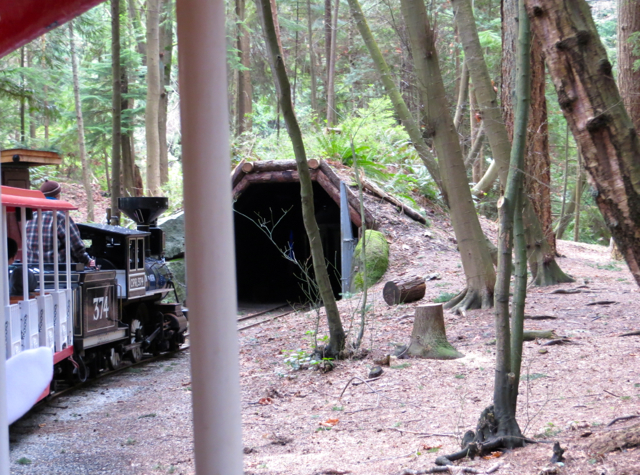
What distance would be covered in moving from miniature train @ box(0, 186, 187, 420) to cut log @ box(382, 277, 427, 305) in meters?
4.47

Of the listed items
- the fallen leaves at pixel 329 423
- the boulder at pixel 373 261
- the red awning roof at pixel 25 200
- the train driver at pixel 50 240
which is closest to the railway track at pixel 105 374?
the train driver at pixel 50 240

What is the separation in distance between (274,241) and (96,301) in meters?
13.2

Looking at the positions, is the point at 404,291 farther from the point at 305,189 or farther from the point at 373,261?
the point at 305,189

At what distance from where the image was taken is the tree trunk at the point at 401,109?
1112 centimetres

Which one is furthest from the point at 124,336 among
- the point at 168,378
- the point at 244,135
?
→ the point at 244,135

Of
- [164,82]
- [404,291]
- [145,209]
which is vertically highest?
[164,82]

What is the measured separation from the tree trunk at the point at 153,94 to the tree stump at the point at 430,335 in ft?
40.9

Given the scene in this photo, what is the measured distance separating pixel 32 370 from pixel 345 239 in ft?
32.8

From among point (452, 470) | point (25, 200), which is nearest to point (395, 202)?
point (25, 200)

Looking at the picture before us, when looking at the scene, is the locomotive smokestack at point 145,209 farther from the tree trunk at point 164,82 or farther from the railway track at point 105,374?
the tree trunk at point 164,82

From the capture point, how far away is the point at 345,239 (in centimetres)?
1526

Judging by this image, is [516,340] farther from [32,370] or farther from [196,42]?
[32,370]

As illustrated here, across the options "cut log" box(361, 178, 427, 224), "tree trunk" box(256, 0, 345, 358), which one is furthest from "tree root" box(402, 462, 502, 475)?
"cut log" box(361, 178, 427, 224)

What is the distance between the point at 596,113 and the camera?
11.7ft
